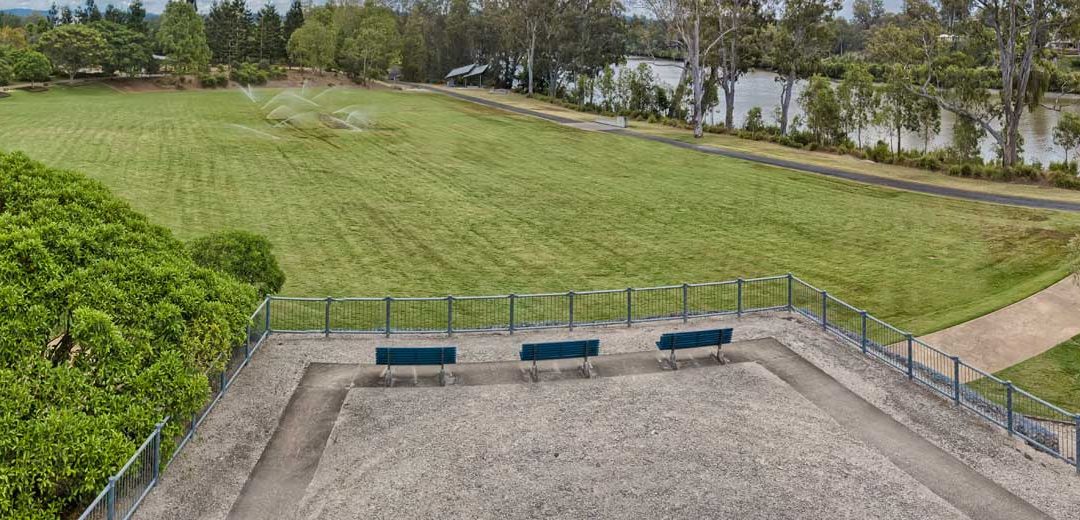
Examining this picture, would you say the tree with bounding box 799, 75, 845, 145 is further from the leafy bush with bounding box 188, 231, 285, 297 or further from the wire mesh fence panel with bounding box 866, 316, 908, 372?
the leafy bush with bounding box 188, 231, 285, 297

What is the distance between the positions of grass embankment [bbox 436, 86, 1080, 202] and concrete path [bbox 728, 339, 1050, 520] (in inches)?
1152

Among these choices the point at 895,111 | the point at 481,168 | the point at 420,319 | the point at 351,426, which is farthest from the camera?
the point at 895,111

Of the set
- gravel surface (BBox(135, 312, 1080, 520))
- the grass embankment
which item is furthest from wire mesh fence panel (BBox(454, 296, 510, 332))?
the grass embankment

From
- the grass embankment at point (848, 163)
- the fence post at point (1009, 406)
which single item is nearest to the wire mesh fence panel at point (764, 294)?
the fence post at point (1009, 406)

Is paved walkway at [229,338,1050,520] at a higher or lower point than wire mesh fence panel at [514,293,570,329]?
lower

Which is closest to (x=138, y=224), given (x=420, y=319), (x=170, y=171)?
(x=420, y=319)

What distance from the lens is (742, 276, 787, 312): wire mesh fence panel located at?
925 inches

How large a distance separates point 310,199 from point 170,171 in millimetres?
10219

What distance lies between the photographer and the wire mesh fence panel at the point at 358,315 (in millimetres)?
21719

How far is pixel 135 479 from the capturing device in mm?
11578

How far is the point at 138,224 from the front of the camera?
15.3m

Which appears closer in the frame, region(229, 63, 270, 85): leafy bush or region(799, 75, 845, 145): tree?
region(799, 75, 845, 145): tree

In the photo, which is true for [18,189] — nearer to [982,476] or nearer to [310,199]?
[982,476]

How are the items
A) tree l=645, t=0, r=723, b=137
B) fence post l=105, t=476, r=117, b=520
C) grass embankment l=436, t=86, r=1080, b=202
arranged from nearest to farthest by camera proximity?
fence post l=105, t=476, r=117, b=520
grass embankment l=436, t=86, r=1080, b=202
tree l=645, t=0, r=723, b=137
